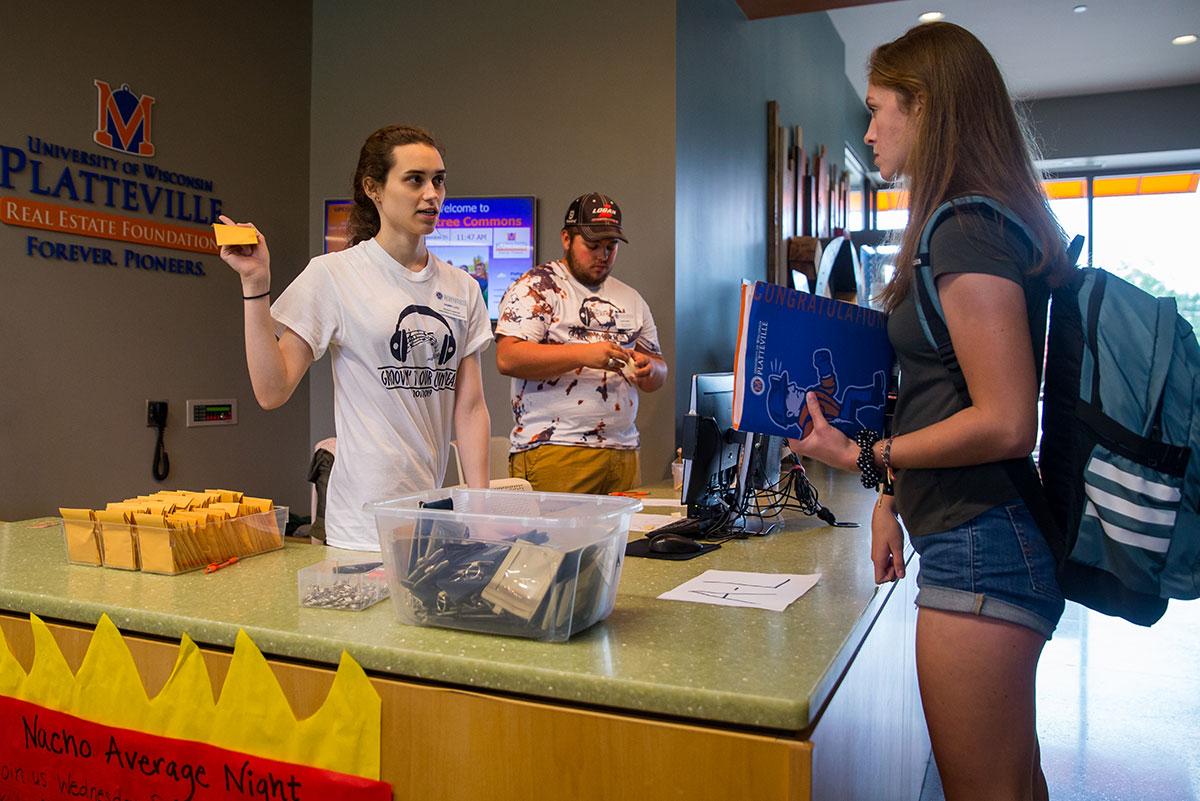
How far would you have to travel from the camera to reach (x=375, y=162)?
2266 mm

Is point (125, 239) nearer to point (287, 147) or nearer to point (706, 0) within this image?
→ point (287, 147)

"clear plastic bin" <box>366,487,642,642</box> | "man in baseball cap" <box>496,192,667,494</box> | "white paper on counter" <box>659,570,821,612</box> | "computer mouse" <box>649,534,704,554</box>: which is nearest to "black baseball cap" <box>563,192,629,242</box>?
"man in baseball cap" <box>496,192,667,494</box>

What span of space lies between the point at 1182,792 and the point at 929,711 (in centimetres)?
210

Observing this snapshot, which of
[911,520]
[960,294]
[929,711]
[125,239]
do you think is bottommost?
[929,711]

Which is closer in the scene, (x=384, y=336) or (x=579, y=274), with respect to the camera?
(x=384, y=336)

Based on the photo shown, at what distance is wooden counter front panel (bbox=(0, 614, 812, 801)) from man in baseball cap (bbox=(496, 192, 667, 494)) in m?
1.81

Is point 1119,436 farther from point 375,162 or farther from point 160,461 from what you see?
point 160,461

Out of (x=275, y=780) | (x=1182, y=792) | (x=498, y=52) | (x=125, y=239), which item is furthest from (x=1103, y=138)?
(x=275, y=780)

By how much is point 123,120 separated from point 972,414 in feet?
11.6

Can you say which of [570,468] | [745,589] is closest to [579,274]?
[570,468]

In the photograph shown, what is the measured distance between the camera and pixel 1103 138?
8352 mm

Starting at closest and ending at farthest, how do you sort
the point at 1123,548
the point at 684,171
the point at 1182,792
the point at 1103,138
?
the point at 1123,548 < the point at 1182,792 < the point at 684,171 < the point at 1103,138

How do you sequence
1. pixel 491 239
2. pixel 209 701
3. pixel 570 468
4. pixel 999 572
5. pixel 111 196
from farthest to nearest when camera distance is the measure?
pixel 491 239, pixel 111 196, pixel 570 468, pixel 209 701, pixel 999 572

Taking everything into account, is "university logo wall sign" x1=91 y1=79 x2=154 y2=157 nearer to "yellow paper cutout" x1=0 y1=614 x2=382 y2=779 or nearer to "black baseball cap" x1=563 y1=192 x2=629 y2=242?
"black baseball cap" x1=563 y1=192 x2=629 y2=242
